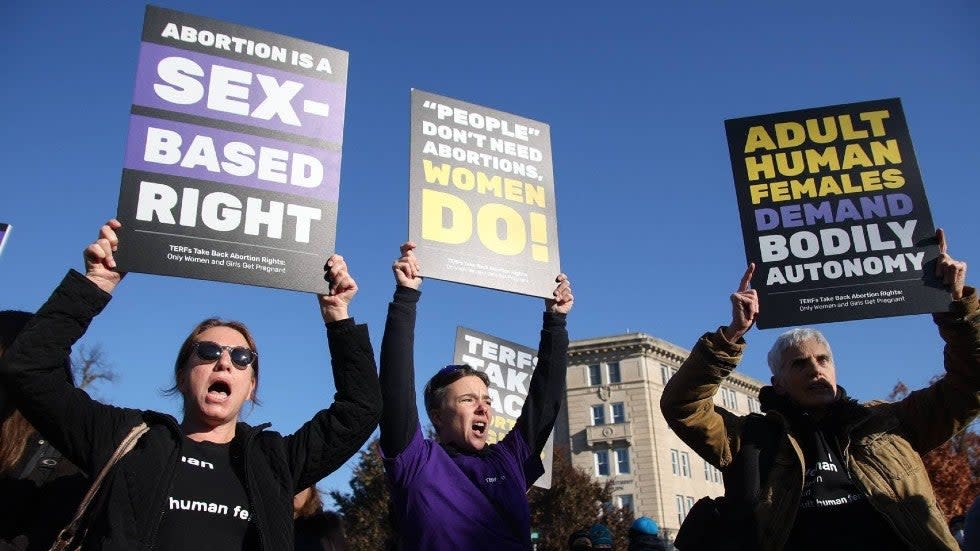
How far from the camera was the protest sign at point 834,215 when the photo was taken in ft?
15.8

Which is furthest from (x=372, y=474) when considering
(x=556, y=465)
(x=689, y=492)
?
(x=689, y=492)

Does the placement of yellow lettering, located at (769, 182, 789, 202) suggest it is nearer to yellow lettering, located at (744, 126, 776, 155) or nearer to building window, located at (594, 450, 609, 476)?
yellow lettering, located at (744, 126, 776, 155)

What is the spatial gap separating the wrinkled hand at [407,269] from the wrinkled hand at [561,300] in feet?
3.22

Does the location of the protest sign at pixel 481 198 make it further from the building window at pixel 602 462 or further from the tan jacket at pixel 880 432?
the building window at pixel 602 462

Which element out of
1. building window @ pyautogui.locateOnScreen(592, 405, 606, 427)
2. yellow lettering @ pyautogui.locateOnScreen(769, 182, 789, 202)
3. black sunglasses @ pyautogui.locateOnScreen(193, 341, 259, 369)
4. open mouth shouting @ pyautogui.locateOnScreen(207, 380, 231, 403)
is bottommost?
open mouth shouting @ pyautogui.locateOnScreen(207, 380, 231, 403)

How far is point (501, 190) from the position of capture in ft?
18.0

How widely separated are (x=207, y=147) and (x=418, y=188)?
4.57 ft

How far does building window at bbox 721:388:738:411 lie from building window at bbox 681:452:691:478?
5.24 m

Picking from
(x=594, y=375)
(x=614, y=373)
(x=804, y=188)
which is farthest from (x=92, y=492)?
(x=594, y=375)

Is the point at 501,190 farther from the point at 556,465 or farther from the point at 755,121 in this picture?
the point at 556,465

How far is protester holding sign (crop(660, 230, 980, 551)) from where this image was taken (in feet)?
12.3

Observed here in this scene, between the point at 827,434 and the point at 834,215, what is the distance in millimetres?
1659

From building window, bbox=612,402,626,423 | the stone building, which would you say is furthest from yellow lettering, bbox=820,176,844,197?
building window, bbox=612,402,626,423

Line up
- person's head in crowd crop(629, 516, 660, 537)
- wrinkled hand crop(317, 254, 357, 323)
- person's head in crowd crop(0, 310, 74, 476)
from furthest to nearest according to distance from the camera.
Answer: person's head in crowd crop(629, 516, 660, 537), wrinkled hand crop(317, 254, 357, 323), person's head in crowd crop(0, 310, 74, 476)
